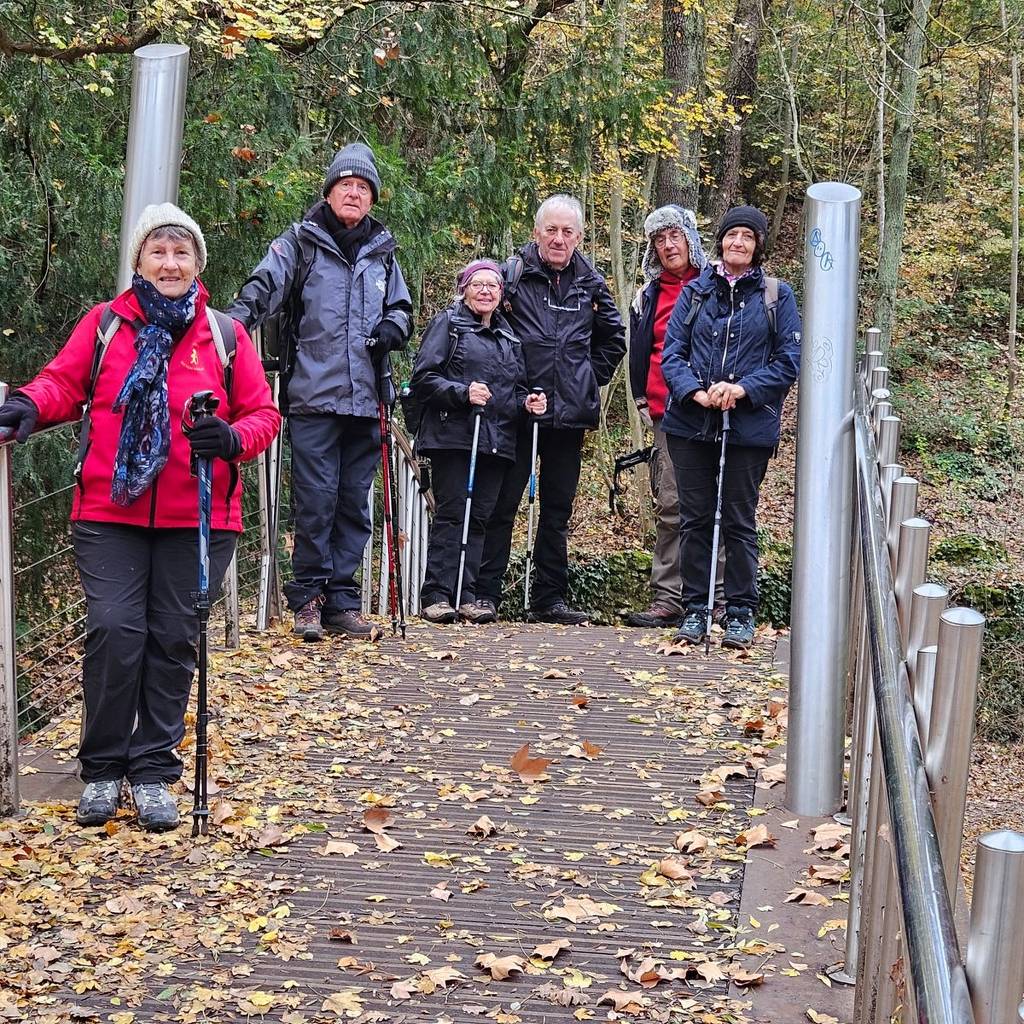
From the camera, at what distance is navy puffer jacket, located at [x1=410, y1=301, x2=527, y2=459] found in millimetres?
7848

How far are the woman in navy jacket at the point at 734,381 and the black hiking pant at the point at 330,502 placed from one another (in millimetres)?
1600

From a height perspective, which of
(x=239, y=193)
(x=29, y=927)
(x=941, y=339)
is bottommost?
(x=29, y=927)

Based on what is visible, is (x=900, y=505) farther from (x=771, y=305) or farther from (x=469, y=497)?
(x=469, y=497)

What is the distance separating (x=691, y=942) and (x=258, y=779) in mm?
1909

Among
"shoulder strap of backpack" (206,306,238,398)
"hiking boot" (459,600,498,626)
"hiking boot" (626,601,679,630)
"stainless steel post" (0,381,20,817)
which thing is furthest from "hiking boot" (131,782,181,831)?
"hiking boot" (626,601,679,630)

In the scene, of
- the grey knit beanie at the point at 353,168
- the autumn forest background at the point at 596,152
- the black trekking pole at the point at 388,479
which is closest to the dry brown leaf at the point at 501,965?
the black trekking pole at the point at 388,479

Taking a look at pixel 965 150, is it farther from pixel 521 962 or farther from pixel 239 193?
pixel 521 962

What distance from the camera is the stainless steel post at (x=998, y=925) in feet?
3.62

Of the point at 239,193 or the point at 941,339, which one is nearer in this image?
the point at 239,193

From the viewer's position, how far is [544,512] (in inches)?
329

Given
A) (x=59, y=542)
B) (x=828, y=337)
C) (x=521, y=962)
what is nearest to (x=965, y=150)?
(x=59, y=542)

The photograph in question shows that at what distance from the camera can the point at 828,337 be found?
4.62 meters

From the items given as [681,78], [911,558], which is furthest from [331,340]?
[681,78]

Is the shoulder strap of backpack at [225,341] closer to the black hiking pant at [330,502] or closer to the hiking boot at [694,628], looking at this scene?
the black hiking pant at [330,502]
